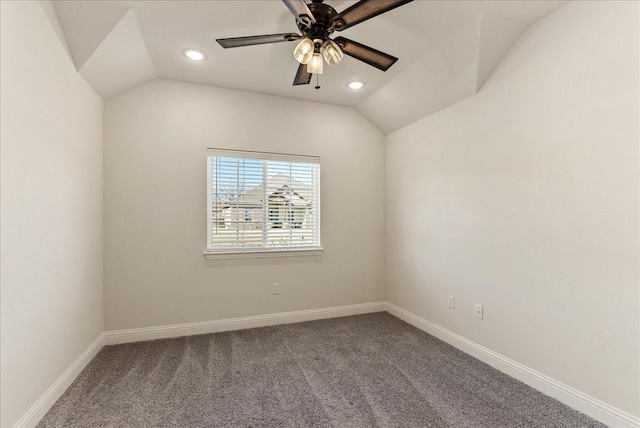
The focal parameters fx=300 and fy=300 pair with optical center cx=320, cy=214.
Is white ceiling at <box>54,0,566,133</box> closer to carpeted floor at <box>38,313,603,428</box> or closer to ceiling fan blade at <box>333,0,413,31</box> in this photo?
ceiling fan blade at <box>333,0,413,31</box>

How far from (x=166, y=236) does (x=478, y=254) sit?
2.97 metres

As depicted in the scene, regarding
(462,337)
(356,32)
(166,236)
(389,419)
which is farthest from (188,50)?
(462,337)

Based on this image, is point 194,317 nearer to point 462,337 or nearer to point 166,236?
point 166,236

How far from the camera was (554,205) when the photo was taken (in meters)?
2.04

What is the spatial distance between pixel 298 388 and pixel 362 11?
2.42 metres

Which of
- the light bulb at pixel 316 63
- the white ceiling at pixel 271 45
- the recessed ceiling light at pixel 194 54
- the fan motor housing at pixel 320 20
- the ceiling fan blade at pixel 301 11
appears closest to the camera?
the ceiling fan blade at pixel 301 11

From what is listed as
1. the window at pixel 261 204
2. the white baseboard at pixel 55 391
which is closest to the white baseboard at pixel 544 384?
the window at pixel 261 204

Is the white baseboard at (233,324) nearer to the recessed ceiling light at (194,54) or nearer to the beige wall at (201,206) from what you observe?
the beige wall at (201,206)

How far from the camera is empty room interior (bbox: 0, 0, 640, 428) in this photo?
1752 mm

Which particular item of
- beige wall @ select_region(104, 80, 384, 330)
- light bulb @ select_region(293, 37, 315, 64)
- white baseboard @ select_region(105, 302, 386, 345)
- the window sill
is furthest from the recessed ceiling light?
white baseboard @ select_region(105, 302, 386, 345)

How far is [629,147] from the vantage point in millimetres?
1675

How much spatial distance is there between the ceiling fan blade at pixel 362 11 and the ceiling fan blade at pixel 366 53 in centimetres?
16

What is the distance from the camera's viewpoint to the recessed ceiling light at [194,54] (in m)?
2.55

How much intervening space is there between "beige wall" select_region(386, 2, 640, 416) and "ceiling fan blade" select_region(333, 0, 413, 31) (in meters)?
1.29
